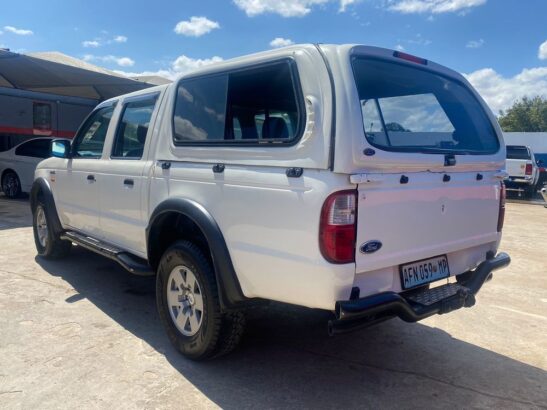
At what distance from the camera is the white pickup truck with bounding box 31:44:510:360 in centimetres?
243

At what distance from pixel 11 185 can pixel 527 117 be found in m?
59.2

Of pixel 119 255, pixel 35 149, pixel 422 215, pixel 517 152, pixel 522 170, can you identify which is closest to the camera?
pixel 422 215

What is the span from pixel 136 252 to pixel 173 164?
987 millimetres

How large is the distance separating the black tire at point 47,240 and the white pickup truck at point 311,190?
180 cm

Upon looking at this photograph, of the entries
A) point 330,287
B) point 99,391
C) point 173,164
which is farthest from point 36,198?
point 330,287

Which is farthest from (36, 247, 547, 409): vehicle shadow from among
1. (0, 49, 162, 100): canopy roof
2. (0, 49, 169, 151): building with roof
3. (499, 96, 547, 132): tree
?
(499, 96, 547, 132): tree

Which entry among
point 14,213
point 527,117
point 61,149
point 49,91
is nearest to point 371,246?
point 61,149

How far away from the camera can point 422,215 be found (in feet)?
9.10

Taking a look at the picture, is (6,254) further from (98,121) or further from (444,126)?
(444,126)

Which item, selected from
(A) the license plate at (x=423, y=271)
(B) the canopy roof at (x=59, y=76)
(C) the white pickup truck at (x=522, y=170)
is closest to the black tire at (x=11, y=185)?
(B) the canopy roof at (x=59, y=76)

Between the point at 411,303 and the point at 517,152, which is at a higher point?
the point at 517,152

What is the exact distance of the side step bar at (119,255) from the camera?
3.73 metres

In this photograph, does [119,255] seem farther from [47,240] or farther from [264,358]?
[47,240]

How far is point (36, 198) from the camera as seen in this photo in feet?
18.6
